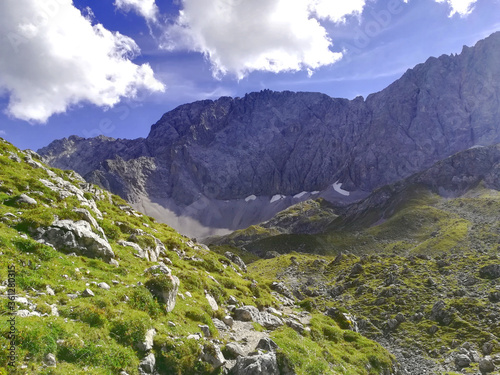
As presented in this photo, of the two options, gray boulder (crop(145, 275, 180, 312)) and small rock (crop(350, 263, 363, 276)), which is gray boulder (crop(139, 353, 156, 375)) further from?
small rock (crop(350, 263, 363, 276))

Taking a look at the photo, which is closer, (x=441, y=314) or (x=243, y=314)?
(x=243, y=314)

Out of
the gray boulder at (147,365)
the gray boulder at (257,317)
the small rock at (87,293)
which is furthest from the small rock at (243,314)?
the small rock at (87,293)

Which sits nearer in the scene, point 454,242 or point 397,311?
point 397,311

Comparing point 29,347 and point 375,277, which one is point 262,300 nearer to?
point 29,347

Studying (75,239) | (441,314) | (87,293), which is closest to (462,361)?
(441,314)

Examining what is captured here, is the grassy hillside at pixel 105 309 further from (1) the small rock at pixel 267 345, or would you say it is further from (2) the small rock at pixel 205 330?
(1) the small rock at pixel 267 345

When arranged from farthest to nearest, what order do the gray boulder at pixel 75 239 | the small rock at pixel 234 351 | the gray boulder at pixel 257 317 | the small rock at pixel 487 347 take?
the small rock at pixel 487 347 → the gray boulder at pixel 257 317 → the gray boulder at pixel 75 239 → the small rock at pixel 234 351

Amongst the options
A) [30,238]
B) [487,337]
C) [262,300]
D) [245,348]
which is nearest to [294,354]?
[245,348]

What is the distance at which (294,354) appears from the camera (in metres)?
19.0

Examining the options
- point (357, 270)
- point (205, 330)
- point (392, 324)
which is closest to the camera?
point (205, 330)

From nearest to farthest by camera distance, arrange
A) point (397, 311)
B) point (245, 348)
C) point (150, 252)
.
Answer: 1. point (245, 348)
2. point (150, 252)
3. point (397, 311)

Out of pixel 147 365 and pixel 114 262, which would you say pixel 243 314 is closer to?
pixel 114 262

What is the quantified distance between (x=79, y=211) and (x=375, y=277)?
59.3 meters

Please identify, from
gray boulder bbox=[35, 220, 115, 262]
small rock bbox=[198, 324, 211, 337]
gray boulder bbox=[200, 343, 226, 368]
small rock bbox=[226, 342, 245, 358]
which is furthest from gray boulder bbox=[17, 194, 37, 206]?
small rock bbox=[226, 342, 245, 358]
